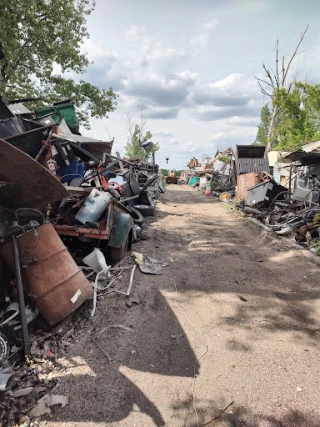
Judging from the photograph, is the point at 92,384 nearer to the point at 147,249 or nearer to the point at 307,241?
the point at 147,249

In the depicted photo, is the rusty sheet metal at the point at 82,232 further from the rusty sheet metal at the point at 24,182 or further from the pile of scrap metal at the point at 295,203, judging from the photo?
the pile of scrap metal at the point at 295,203

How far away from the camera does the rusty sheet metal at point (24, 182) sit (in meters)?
2.49

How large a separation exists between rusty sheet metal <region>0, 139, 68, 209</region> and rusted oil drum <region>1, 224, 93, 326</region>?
457 mm

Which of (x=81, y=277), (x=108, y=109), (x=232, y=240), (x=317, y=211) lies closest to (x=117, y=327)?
(x=81, y=277)

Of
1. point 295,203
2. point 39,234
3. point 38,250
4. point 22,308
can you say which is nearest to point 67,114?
point 39,234

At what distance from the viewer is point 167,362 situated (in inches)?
121

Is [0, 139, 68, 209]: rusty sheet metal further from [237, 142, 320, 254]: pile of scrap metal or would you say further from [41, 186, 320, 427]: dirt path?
[237, 142, 320, 254]: pile of scrap metal

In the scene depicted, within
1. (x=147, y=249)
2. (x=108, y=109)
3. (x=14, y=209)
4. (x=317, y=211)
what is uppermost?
(x=108, y=109)

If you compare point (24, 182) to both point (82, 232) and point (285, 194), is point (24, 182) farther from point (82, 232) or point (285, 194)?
point (285, 194)

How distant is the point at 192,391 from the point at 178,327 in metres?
1.04

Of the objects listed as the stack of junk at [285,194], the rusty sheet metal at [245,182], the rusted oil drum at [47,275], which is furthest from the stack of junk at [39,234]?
the rusty sheet metal at [245,182]

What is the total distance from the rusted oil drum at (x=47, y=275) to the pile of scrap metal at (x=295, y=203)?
5244 mm

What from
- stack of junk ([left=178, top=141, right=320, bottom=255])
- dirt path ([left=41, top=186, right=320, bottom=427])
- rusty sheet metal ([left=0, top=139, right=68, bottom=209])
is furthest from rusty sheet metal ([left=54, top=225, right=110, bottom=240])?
stack of junk ([left=178, top=141, right=320, bottom=255])

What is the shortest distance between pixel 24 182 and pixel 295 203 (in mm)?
8797
